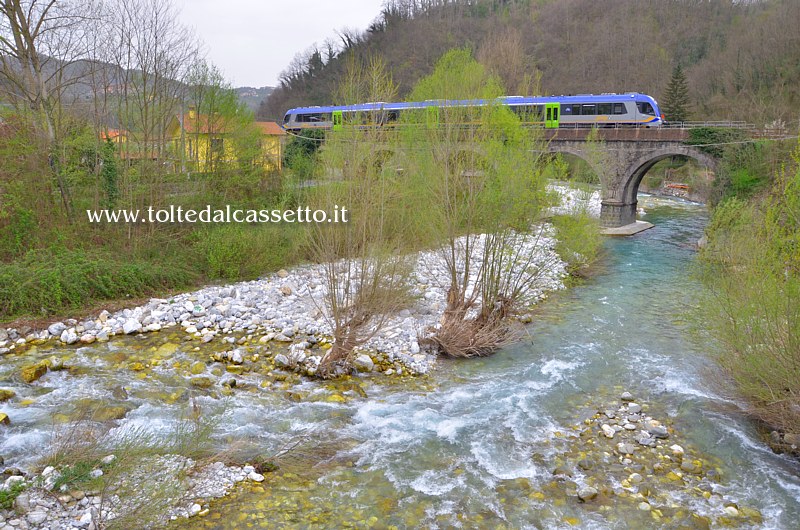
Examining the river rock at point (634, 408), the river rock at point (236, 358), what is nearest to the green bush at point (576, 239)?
the river rock at point (634, 408)

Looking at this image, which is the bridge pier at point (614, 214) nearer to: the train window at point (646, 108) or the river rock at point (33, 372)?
the train window at point (646, 108)

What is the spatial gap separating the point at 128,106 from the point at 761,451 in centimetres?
1542

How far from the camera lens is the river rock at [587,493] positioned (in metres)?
6.50

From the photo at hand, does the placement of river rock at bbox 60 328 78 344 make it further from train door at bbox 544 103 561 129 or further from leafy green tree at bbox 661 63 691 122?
leafy green tree at bbox 661 63 691 122

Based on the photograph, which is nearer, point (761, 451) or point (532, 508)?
point (532, 508)

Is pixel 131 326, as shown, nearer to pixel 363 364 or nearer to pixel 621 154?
pixel 363 364

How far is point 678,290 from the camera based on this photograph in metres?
15.6

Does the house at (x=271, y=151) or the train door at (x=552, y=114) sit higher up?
the train door at (x=552, y=114)

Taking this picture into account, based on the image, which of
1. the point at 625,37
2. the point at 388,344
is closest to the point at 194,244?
the point at 388,344

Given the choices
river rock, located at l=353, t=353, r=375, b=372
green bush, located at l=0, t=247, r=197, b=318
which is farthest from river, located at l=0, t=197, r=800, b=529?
green bush, located at l=0, t=247, r=197, b=318

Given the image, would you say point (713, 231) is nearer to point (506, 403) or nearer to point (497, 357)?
point (497, 357)

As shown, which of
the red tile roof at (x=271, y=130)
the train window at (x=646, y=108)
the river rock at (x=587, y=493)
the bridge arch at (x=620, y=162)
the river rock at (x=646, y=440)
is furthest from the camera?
the train window at (x=646, y=108)

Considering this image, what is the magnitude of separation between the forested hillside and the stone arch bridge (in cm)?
384

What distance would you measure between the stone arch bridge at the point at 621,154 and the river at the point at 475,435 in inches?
663
